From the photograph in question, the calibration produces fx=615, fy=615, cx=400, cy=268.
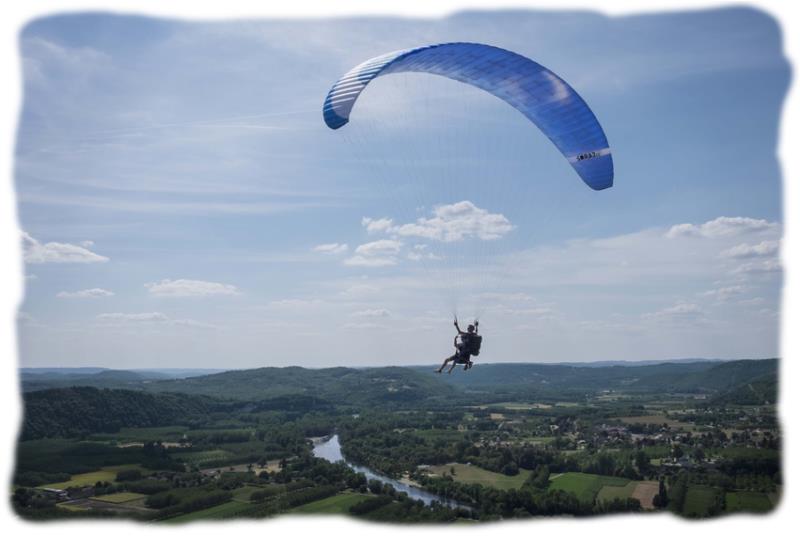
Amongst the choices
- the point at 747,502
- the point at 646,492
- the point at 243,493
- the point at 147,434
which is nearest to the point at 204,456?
the point at 147,434

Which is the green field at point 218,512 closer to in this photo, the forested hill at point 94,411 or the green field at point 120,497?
the green field at point 120,497

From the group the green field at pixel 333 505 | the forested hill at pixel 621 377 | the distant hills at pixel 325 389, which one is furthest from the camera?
the forested hill at pixel 621 377

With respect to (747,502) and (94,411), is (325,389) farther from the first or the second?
(747,502)

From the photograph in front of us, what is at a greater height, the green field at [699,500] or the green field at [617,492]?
the green field at [699,500]

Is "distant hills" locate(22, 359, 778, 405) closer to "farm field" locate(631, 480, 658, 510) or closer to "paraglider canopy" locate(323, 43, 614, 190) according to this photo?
"farm field" locate(631, 480, 658, 510)

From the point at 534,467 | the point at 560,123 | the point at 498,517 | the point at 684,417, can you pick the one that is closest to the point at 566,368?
the point at 684,417

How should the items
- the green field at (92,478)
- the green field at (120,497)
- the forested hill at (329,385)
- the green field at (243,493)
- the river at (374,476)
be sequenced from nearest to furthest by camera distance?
the green field at (120,497) < the green field at (243,493) < the river at (374,476) < the green field at (92,478) < the forested hill at (329,385)

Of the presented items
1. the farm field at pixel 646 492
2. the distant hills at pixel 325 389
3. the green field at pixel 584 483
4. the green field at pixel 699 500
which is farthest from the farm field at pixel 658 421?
the green field at pixel 699 500

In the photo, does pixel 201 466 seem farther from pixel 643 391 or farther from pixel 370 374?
pixel 643 391
